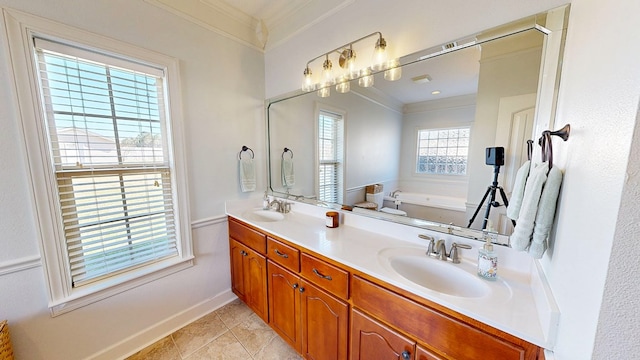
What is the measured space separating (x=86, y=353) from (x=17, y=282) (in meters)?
0.62

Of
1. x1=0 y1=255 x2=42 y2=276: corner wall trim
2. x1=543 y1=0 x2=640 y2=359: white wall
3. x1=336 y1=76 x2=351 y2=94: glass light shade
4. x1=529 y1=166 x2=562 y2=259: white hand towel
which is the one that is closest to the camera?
x1=543 y1=0 x2=640 y2=359: white wall

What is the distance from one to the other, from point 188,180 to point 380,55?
1.67 metres

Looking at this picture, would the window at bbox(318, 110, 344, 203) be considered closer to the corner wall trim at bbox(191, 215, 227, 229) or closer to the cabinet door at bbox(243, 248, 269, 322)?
the cabinet door at bbox(243, 248, 269, 322)

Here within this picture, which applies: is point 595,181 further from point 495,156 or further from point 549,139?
point 495,156

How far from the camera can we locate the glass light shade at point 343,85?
5.21 ft

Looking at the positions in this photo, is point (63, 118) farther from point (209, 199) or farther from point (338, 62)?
point (338, 62)

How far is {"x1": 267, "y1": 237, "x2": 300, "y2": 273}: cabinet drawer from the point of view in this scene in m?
1.37

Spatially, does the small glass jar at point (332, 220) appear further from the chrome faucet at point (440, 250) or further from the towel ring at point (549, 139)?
the towel ring at point (549, 139)

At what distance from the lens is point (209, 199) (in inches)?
74.7

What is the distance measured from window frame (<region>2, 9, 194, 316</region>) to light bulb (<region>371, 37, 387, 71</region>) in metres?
1.42

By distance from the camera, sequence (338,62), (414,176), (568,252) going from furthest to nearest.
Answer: (338,62) → (414,176) → (568,252)

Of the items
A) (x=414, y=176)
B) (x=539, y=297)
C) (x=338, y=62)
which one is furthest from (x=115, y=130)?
(x=539, y=297)

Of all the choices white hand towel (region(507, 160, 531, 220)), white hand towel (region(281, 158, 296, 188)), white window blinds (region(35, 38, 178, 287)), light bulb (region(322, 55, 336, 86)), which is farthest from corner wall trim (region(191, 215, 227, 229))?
white hand towel (region(507, 160, 531, 220))

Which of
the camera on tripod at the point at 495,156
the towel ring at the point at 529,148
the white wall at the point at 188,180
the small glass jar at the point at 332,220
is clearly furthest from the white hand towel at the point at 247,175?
the towel ring at the point at 529,148
